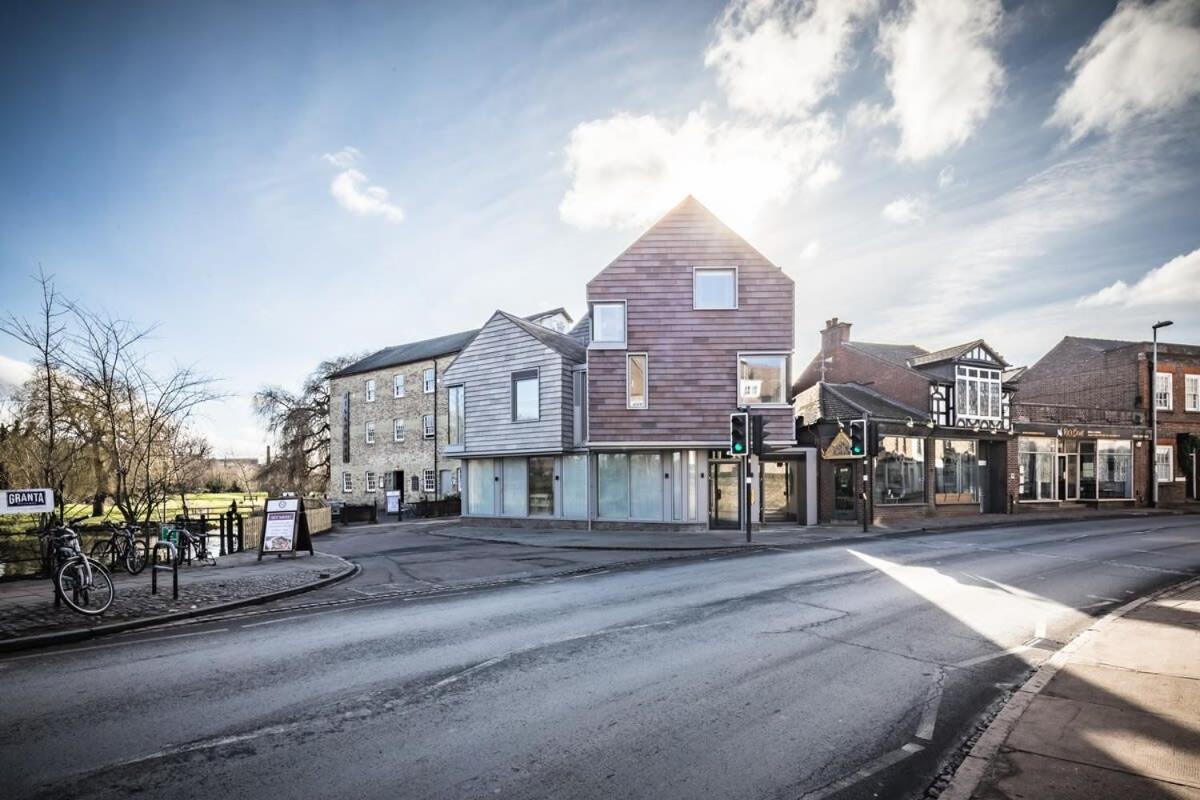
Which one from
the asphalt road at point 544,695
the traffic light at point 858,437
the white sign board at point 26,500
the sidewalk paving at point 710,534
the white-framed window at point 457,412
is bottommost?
the sidewalk paving at point 710,534

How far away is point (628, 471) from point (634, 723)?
58.8 feet

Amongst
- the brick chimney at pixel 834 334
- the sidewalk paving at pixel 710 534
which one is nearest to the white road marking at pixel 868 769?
the sidewalk paving at pixel 710 534

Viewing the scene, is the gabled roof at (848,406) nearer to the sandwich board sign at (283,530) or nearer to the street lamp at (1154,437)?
the street lamp at (1154,437)

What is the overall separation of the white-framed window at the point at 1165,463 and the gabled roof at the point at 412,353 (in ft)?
137

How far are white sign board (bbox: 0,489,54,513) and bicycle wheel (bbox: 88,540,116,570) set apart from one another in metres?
3.73

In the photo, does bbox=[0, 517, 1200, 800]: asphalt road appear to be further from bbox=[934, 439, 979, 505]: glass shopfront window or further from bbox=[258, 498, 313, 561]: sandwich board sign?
bbox=[934, 439, 979, 505]: glass shopfront window

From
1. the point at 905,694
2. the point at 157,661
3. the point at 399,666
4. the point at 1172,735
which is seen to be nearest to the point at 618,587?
the point at 399,666

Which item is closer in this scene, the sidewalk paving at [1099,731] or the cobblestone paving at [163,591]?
the sidewalk paving at [1099,731]

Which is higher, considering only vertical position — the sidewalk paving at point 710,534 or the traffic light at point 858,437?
the traffic light at point 858,437

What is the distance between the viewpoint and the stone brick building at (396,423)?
42.3 m

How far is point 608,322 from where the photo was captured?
23062mm

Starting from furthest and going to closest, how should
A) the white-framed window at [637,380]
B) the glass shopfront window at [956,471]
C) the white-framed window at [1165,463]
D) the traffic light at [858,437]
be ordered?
the white-framed window at [1165,463]
the glass shopfront window at [956,471]
the white-framed window at [637,380]
the traffic light at [858,437]

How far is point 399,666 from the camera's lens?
6895 mm

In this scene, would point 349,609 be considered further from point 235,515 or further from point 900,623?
point 235,515
